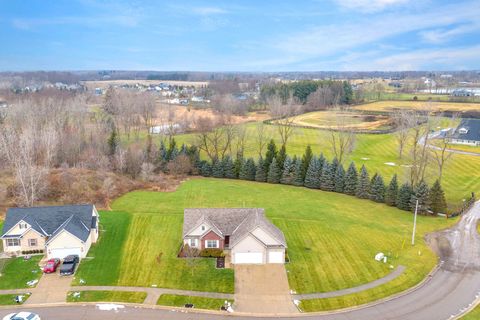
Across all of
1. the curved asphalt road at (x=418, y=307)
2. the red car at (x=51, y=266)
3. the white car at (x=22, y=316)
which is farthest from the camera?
the red car at (x=51, y=266)

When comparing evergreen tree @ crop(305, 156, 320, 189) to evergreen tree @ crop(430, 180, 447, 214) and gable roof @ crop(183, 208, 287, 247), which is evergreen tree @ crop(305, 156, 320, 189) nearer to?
evergreen tree @ crop(430, 180, 447, 214)

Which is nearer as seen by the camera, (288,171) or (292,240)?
(292,240)

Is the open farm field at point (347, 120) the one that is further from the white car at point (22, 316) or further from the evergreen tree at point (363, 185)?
the white car at point (22, 316)

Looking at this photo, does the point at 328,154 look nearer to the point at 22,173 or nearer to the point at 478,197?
the point at 478,197

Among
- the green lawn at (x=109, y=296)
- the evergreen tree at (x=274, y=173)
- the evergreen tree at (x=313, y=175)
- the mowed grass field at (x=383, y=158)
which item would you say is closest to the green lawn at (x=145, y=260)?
the green lawn at (x=109, y=296)

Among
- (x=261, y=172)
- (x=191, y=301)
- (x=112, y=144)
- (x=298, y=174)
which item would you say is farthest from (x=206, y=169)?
(x=191, y=301)

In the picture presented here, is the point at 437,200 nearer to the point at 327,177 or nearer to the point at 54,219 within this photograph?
the point at 327,177
